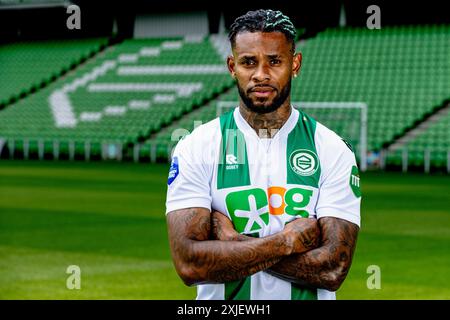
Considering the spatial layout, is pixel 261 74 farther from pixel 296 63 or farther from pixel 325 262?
pixel 325 262

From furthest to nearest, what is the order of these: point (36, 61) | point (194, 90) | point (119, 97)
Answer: point (36, 61) → point (119, 97) → point (194, 90)

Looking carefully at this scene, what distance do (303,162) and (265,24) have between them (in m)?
0.46

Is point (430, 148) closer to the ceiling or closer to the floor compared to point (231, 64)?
closer to the floor

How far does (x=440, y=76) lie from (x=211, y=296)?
29717 millimetres

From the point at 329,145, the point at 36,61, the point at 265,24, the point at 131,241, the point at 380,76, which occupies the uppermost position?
the point at 265,24

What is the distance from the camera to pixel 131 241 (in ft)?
39.7

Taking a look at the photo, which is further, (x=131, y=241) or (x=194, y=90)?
(x=194, y=90)

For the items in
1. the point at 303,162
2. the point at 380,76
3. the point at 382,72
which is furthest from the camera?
the point at 382,72

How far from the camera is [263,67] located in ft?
9.45

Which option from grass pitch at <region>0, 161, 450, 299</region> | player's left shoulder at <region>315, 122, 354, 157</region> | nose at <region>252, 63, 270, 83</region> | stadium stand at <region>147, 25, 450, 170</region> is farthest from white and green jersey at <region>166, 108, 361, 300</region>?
stadium stand at <region>147, 25, 450, 170</region>

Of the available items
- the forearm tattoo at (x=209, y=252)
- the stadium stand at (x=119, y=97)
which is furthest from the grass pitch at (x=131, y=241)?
the stadium stand at (x=119, y=97)

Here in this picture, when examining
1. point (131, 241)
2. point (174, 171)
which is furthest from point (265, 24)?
point (131, 241)

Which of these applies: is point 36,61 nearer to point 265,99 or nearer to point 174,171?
point 174,171

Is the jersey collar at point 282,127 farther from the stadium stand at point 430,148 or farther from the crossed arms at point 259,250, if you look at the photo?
the stadium stand at point 430,148
